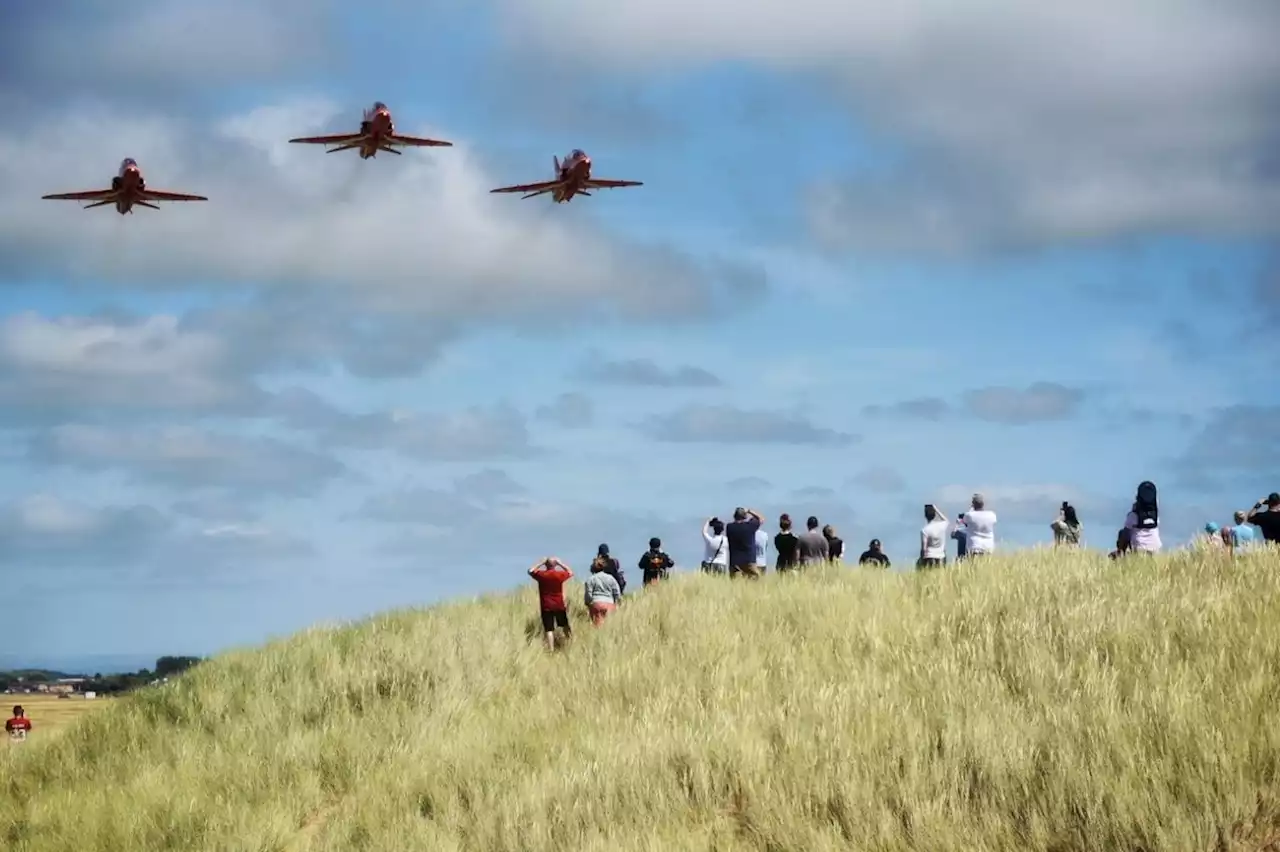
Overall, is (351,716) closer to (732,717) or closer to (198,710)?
(198,710)

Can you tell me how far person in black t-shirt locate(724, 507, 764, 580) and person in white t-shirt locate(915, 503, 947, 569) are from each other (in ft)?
9.09

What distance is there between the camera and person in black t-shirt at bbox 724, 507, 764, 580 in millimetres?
22516

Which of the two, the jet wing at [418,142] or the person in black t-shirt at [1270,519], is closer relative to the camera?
the person in black t-shirt at [1270,519]

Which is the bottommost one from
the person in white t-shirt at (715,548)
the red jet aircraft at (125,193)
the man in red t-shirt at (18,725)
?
the man in red t-shirt at (18,725)

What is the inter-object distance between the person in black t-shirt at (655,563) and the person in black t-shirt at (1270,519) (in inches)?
389

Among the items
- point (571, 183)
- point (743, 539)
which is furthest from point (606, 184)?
point (743, 539)

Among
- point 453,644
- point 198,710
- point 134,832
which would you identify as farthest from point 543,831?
point 198,710

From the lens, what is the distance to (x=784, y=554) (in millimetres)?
23406

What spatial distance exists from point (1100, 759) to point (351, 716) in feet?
40.4

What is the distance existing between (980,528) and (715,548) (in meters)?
4.52

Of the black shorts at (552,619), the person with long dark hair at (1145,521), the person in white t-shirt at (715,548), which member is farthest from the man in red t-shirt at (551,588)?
the person with long dark hair at (1145,521)

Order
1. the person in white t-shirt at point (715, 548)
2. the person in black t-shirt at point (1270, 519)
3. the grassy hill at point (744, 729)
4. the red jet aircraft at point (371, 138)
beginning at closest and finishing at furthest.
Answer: the grassy hill at point (744, 729) < the person in black t-shirt at point (1270, 519) < the person in white t-shirt at point (715, 548) < the red jet aircraft at point (371, 138)

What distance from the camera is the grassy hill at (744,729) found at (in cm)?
1129

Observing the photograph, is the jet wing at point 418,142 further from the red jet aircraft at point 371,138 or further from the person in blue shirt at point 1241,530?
the person in blue shirt at point 1241,530
